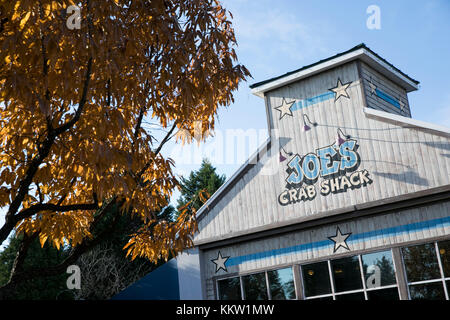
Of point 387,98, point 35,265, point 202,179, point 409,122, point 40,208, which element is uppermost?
point 202,179

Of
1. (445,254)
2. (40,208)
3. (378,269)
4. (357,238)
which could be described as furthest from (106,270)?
(40,208)

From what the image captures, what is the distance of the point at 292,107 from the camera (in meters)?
14.9

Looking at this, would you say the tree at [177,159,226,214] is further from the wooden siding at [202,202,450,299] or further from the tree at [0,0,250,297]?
the tree at [0,0,250,297]

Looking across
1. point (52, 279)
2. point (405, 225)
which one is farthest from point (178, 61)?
point (52, 279)

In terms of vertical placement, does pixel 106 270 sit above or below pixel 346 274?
above

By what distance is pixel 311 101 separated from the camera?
1452 centimetres

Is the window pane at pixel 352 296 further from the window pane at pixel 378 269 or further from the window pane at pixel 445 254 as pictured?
the window pane at pixel 445 254

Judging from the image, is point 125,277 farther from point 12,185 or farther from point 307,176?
point 12,185

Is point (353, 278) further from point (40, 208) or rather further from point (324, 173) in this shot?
point (40, 208)

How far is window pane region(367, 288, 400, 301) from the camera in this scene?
1216 cm

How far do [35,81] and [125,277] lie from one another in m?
28.2

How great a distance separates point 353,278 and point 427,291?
6.30 ft
